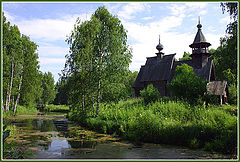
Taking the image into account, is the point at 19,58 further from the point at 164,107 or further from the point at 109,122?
the point at 164,107

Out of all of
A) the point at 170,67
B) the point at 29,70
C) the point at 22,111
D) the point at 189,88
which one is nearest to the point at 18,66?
the point at 29,70

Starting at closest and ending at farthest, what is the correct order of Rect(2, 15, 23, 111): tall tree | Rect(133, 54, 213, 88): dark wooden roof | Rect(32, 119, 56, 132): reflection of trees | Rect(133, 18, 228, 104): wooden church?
Rect(32, 119, 56, 132): reflection of trees < Rect(2, 15, 23, 111): tall tree < Rect(133, 18, 228, 104): wooden church < Rect(133, 54, 213, 88): dark wooden roof

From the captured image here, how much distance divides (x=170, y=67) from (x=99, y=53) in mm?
21993

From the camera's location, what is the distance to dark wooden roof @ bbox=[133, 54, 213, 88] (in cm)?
3497

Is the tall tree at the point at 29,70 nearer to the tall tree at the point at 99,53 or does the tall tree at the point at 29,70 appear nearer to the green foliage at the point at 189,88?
the tall tree at the point at 99,53

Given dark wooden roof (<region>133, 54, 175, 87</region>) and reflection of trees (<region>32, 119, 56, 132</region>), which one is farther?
dark wooden roof (<region>133, 54, 175, 87</region>)

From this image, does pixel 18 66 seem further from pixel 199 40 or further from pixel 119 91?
pixel 199 40

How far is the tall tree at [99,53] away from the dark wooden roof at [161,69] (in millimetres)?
19900

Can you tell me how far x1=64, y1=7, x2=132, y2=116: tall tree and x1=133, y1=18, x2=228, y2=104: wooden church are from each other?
16888 millimetres

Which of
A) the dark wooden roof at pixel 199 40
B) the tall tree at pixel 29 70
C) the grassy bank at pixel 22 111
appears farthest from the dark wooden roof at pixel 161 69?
the grassy bank at pixel 22 111

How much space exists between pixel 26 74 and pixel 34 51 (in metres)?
4.24

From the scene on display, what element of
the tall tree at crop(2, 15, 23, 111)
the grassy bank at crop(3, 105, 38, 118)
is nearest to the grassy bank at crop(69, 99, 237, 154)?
the tall tree at crop(2, 15, 23, 111)

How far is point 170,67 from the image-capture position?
37.9 meters

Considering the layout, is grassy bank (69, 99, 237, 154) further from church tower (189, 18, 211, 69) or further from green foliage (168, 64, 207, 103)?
church tower (189, 18, 211, 69)
